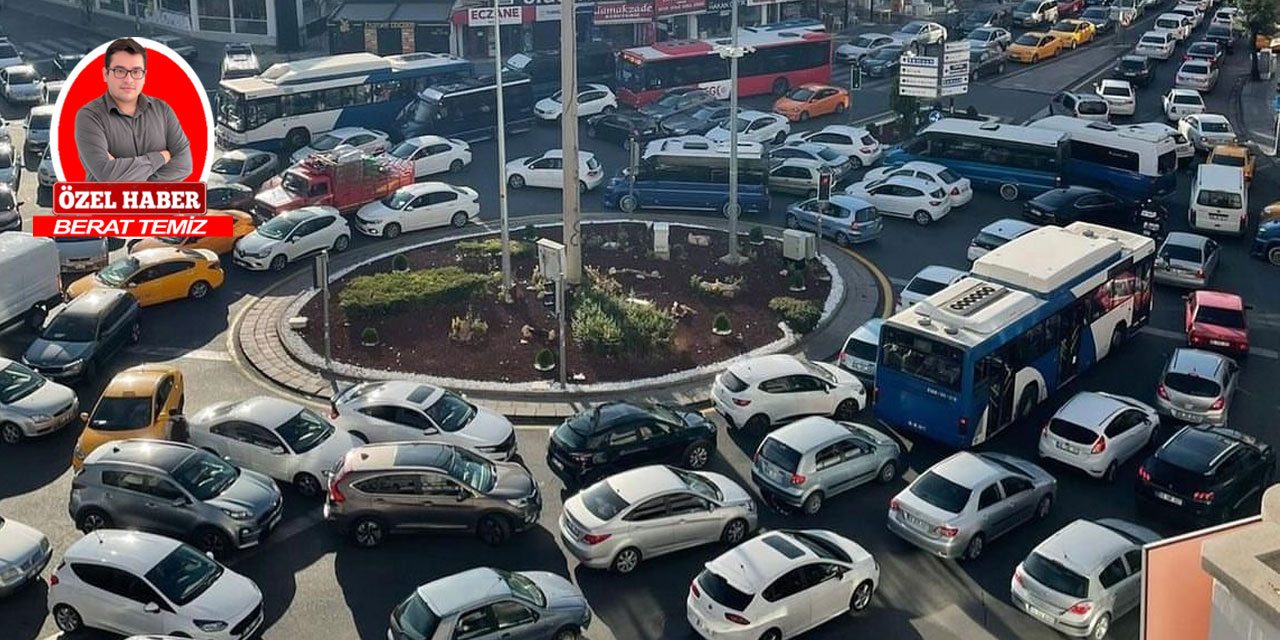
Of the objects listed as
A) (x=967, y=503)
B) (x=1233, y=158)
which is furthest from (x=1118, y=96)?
(x=967, y=503)

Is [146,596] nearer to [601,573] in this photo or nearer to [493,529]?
[493,529]

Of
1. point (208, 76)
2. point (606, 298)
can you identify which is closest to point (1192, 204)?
point (606, 298)

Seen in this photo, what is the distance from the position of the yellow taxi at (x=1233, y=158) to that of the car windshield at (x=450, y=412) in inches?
1156

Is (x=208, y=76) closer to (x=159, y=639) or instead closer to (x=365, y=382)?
(x=365, y=382)

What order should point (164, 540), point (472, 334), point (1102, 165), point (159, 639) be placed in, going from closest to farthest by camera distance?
point (159, 639)
point (164, 540)
point (472, 334)
point (1102, 165)

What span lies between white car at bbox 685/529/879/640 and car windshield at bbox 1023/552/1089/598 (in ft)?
7.65

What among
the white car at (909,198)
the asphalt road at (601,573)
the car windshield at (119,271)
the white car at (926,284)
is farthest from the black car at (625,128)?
the car windshield at (119,271)

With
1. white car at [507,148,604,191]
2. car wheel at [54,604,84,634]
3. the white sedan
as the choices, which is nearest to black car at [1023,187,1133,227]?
the white sedan

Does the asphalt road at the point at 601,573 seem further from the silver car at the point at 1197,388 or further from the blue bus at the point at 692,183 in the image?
the blue bus at the point at 692,183

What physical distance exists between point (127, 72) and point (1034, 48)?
5509 centimetres

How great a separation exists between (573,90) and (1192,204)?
19.6m

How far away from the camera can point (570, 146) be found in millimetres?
30234

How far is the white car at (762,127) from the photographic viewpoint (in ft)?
155

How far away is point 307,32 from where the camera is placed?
235ft
